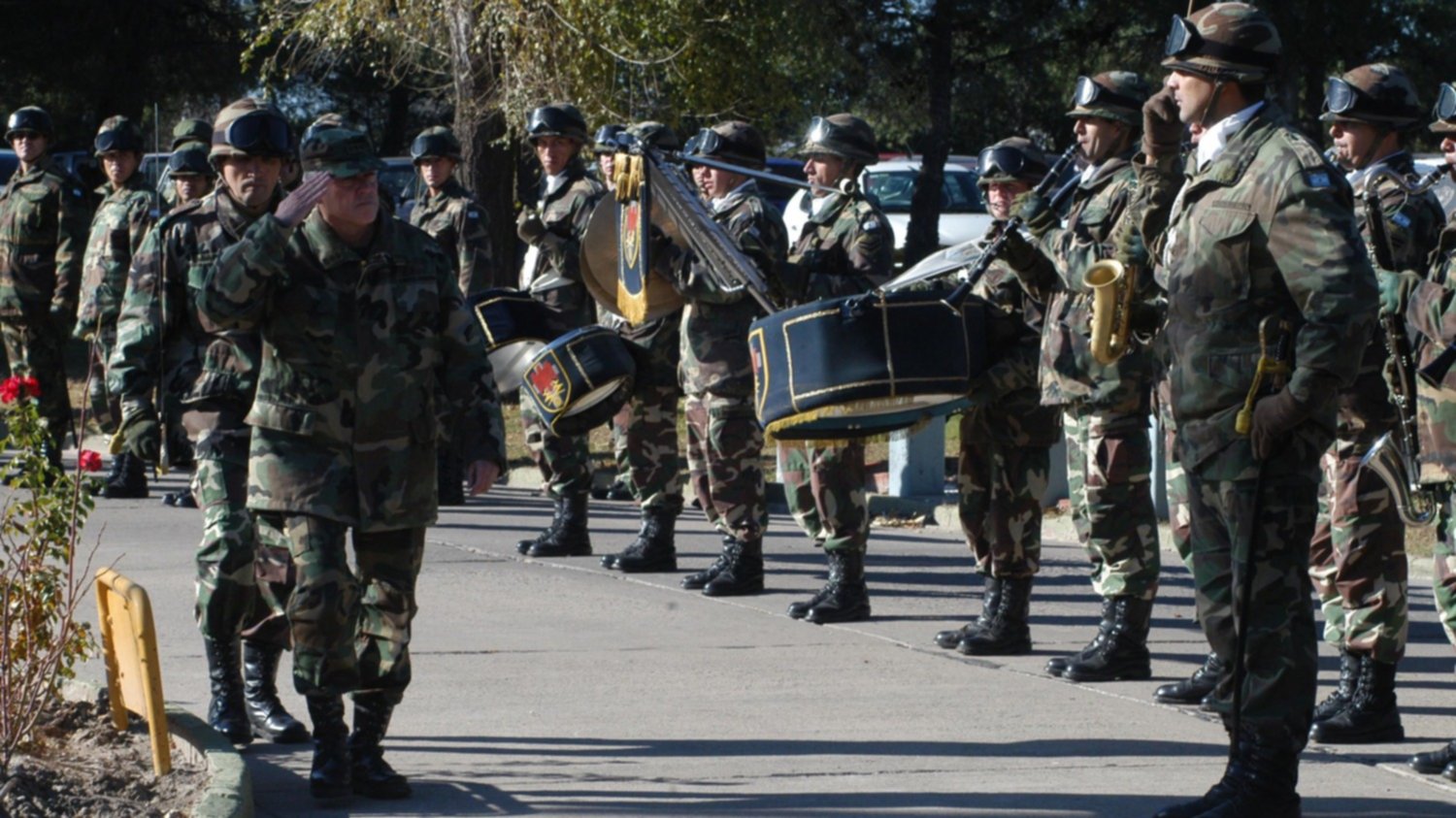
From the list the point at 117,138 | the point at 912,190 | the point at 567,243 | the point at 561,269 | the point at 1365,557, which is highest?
the point at 912,190

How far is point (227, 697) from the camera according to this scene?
22.5 ft

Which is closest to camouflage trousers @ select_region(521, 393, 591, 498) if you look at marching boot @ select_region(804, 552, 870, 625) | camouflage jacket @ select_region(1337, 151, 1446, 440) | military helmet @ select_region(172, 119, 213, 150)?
marching boot @ select_region(804, 552, 870, 625)

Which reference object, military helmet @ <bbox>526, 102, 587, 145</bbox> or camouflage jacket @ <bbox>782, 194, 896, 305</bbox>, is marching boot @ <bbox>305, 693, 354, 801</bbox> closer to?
camouflage jacket @ <bbox>782, 194, 896, 305</bbox>

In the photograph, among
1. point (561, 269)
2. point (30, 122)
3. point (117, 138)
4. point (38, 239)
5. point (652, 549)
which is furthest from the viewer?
point (38, 239)

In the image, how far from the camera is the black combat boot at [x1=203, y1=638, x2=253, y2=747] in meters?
6.82

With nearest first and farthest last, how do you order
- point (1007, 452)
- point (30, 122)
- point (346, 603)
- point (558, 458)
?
point (346, 603)
point (1007, 452)
point (558, 458)
point (30, 122)

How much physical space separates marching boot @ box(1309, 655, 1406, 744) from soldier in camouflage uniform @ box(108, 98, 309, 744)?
11.0ft

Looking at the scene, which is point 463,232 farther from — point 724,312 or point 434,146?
point 724,312

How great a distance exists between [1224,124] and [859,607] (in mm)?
3966

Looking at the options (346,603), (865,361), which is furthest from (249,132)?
(865,361)

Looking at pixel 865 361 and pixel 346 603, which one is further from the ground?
pixel 865 361

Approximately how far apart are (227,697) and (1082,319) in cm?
318

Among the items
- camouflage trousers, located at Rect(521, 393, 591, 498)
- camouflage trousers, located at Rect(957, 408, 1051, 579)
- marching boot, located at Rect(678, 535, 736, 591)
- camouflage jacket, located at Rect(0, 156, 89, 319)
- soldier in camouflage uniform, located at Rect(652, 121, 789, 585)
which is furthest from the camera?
camouflage jacket, located at Rect(0, 156, 89, 319)

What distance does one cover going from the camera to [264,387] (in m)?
6.16
